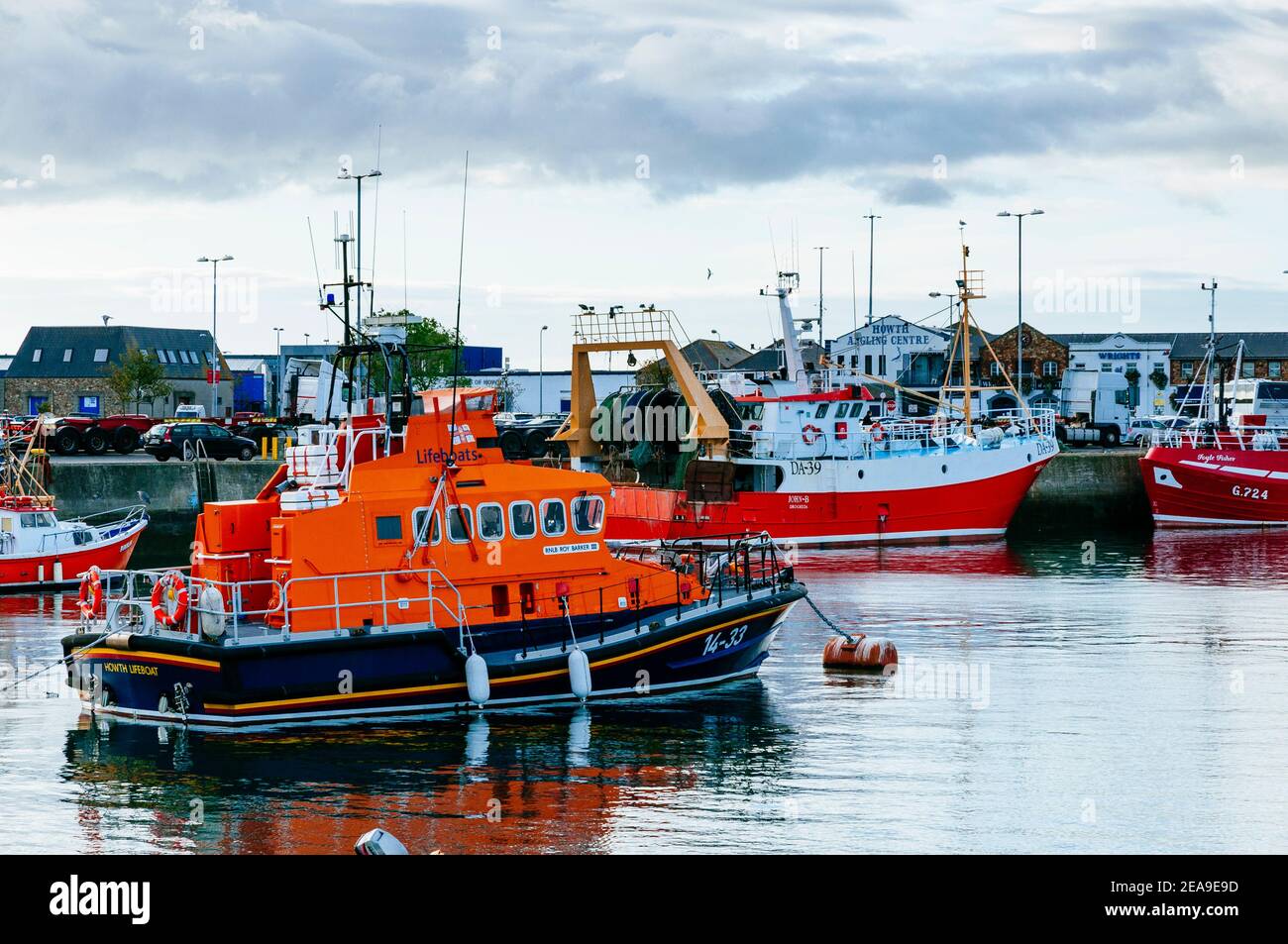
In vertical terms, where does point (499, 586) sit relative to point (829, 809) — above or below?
above

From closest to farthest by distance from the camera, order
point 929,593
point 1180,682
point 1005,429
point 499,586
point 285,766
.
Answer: point 285,766 < point 499,586 < point 1180,682 < point 929,593 < point 1005,429

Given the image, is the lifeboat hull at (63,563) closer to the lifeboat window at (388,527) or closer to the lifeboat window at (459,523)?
the lifeboat window at (388,527)

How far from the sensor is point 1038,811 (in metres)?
16.3

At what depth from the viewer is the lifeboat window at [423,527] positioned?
66.1ft

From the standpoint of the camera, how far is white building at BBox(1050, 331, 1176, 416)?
4119 inches

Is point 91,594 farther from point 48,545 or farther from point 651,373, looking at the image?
point 651,373

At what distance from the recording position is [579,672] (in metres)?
20.5

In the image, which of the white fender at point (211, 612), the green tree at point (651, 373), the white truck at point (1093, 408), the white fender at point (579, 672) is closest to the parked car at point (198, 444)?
the green tree at point (651, 373)

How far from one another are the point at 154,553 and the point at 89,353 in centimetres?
5021

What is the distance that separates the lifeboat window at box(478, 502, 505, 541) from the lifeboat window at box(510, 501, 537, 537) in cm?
15

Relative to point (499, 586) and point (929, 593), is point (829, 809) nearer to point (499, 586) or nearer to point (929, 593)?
point (499, 586)

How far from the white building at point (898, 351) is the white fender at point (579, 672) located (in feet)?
262

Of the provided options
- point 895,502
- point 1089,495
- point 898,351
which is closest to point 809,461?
point 895,502
